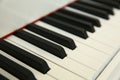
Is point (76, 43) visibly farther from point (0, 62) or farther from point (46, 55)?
point (0, 62)

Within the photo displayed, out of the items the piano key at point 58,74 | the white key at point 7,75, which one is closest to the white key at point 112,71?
the piano key at point 58,74

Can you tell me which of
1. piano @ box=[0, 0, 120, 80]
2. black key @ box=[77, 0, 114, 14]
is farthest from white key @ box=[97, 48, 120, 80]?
black key @ box=[77, 0, 114, 14]

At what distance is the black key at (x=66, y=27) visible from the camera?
1.13 meters

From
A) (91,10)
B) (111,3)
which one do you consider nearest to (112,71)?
(91,10)

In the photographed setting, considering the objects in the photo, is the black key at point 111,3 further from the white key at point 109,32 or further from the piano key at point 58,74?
the piano key at point 58,74

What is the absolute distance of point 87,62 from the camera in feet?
3.12

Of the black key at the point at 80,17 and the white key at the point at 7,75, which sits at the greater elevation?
the black key at the point at 80,17

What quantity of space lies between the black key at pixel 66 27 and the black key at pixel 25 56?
303mm

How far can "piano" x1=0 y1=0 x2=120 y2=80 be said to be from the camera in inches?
34.4

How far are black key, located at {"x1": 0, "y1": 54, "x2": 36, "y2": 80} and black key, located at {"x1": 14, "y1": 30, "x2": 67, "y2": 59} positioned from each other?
0.17m

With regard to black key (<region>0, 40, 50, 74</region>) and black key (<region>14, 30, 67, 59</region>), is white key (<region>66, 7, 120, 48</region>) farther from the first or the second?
black key (<region>0, 40, 50, 74</region>)

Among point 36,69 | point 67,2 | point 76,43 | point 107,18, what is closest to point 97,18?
point 107,18

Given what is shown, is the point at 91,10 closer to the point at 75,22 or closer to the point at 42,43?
the point at 75,22

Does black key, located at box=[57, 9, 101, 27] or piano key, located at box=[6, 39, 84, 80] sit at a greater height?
black key, located at box=[57, 9, 101, 27]
